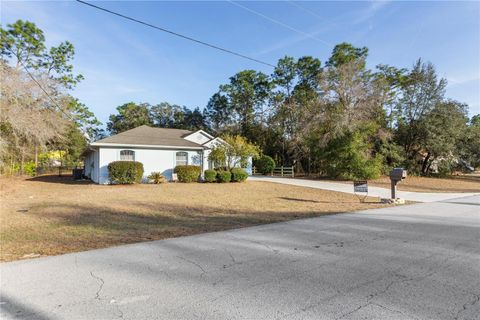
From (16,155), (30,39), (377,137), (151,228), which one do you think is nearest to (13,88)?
(16,155)

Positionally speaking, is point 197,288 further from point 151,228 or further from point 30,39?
point 30,39

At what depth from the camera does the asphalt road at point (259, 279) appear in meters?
2.89

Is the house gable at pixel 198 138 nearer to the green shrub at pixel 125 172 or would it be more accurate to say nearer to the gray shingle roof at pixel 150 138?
the gray shingle roof at pixel 150 138

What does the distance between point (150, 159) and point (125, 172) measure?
8.77ft

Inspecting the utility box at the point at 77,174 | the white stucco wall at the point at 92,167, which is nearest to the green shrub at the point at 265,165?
the white stucco wall at the point at 92,167

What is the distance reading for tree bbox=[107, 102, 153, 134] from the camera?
5166cm

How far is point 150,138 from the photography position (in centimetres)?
2153

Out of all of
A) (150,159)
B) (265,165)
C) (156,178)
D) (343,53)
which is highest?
(343,53)

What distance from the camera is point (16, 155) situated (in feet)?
71.4

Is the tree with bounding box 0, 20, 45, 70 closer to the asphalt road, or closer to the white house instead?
the white house

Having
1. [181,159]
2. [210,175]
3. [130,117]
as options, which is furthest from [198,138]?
[130,117]

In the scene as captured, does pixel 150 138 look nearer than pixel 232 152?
No

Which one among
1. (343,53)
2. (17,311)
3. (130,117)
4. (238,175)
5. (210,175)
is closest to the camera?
(17,311)

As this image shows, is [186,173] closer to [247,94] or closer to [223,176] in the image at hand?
[223,176]
